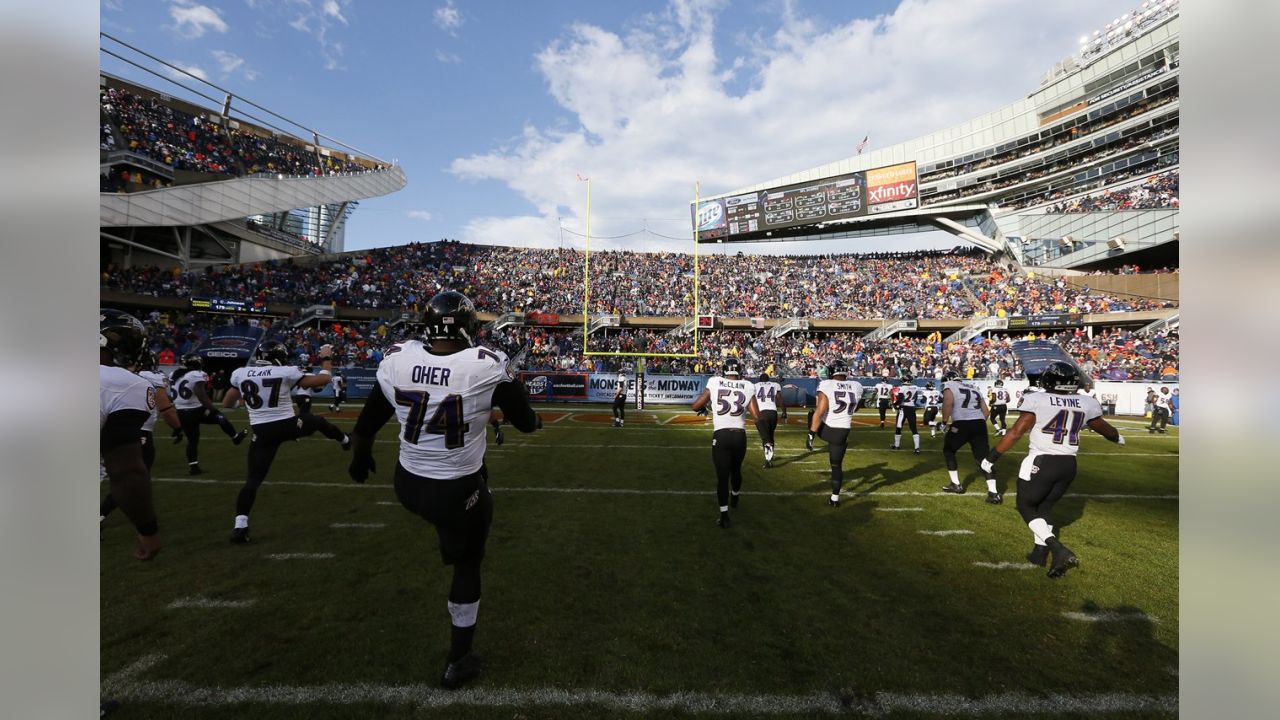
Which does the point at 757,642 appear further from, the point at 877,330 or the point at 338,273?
the point at 338,273

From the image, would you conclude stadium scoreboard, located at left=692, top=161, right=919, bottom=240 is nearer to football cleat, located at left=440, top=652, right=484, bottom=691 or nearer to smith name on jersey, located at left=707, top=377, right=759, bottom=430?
smith name on jersey, located at left=707, top=377, right=759, bottom=430

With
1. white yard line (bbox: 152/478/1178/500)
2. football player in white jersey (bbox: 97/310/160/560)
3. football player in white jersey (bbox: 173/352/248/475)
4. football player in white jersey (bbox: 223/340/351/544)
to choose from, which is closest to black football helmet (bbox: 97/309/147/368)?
football player in white jersey (bbox: 97/310/160/560)

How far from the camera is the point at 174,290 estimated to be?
29828mm

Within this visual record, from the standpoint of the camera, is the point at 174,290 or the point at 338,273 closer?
the point at 174,290

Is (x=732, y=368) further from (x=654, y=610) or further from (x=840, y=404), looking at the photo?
(x=654, y=610)

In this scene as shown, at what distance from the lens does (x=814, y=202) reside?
149ft

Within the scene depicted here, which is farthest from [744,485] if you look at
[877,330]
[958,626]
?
[877,330]

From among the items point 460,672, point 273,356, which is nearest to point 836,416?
point 460,672

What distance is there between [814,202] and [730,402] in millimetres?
44054

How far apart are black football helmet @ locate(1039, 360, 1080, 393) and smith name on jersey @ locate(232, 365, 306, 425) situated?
29.1 ft

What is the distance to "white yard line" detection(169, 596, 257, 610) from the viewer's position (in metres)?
4.34
